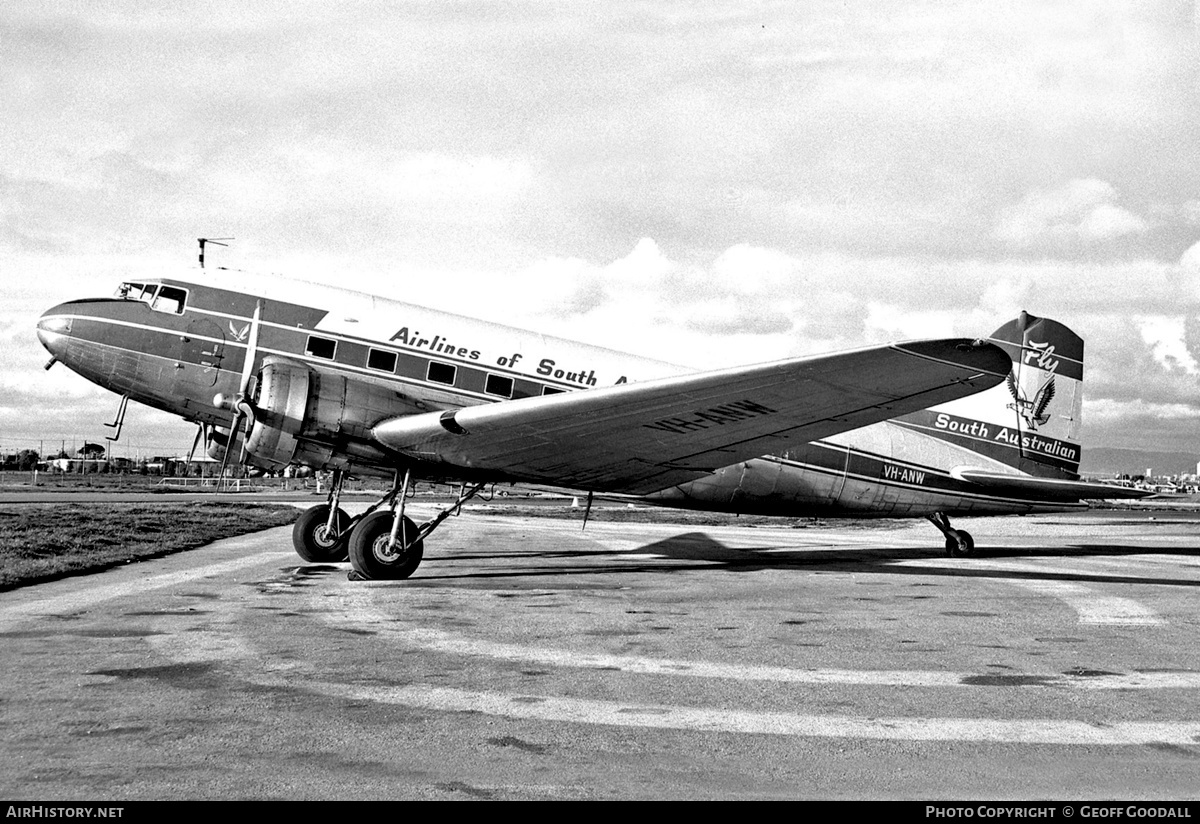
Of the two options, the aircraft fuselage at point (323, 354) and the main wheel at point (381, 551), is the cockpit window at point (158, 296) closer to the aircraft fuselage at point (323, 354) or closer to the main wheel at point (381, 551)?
the aircraft fuselage at point (323, 354)

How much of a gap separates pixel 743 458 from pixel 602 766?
9392 millimetres

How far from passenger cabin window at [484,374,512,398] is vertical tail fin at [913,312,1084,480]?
28.0 feet

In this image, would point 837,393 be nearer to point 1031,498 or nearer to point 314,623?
point 314,623

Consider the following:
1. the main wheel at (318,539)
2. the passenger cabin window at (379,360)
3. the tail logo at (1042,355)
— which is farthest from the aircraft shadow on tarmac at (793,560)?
the tail logo at (1042,355)

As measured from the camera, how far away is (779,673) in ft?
23.0

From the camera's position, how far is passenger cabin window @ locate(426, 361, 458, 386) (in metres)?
14.4

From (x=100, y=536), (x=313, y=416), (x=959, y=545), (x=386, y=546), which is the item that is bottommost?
(x=100, y=536)

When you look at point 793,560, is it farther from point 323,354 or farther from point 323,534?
point 323,354

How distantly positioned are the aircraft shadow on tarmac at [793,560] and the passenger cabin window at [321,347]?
3.63 meters

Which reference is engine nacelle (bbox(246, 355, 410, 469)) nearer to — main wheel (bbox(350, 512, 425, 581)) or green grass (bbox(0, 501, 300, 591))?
main wheel (bbox(350, 512, 425, 581))

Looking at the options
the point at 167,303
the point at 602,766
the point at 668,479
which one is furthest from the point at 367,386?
the point at 602,766

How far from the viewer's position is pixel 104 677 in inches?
249

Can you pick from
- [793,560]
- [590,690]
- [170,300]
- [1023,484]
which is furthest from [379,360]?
[1023,484]

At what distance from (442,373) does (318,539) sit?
3.76 meters
